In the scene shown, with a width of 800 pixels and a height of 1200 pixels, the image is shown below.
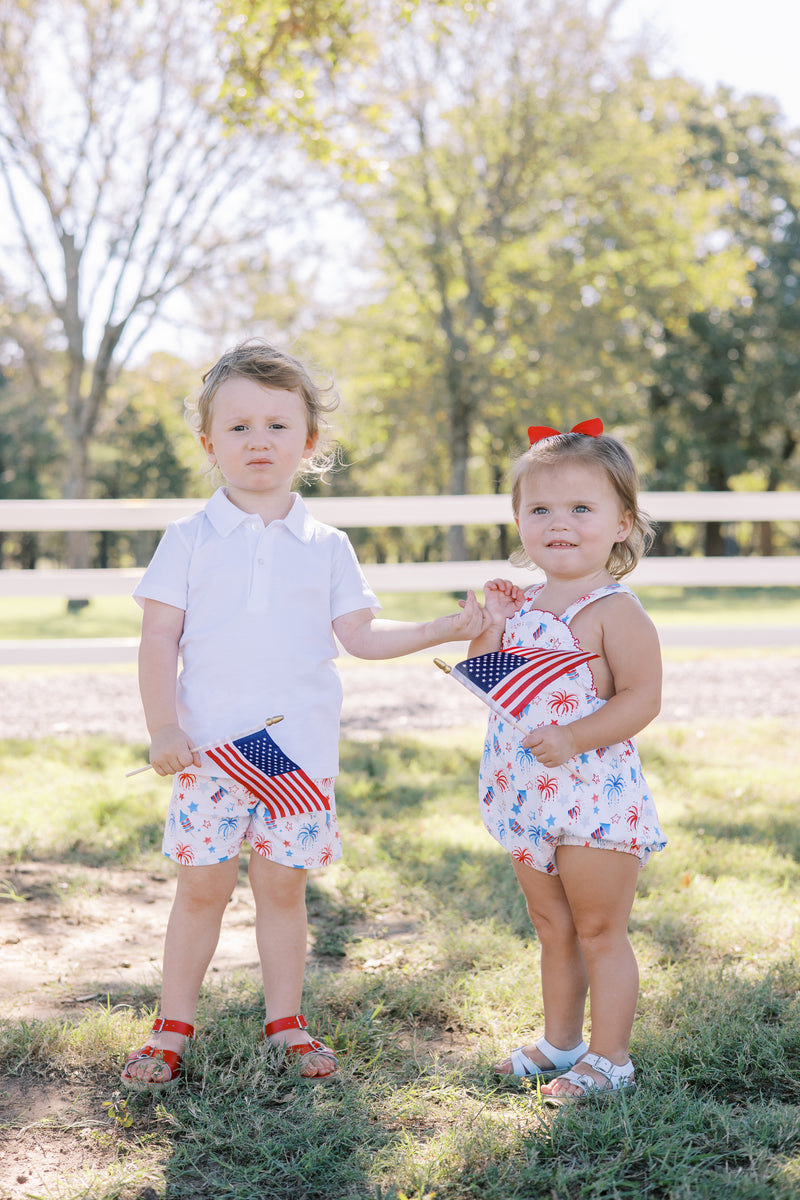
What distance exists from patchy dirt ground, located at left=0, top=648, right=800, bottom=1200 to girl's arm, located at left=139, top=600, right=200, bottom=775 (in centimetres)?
77

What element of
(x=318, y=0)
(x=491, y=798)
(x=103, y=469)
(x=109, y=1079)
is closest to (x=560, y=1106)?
(x=491, y=798)

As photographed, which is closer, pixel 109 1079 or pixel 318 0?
pixel 109 1079

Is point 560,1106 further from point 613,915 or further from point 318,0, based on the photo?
point 318,0

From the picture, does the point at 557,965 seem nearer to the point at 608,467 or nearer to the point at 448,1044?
the point at 448,1044

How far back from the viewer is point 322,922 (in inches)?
132

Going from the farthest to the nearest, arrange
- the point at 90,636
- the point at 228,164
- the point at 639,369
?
the point at 639,369
the point at 228,164
the point at 90,636

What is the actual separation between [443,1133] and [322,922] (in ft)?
4.23

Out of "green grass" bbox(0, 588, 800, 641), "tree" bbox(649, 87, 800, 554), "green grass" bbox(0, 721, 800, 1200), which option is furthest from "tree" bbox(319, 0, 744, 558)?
"green grass" bbox(0, 721, 800, 1200)

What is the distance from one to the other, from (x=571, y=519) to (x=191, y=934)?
52.4 inches

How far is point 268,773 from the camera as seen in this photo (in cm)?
237

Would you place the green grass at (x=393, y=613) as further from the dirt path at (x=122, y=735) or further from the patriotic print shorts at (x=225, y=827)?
the patriotic print shorts at (x=225, y=827)

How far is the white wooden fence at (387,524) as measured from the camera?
21.6 feet

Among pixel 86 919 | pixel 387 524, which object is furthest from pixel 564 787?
pixel 387 524

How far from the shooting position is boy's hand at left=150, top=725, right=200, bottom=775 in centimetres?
235
